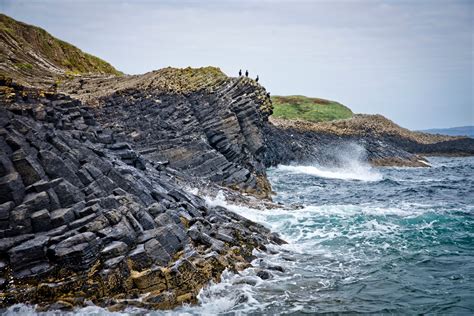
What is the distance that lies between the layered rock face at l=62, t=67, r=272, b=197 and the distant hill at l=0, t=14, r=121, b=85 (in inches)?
189

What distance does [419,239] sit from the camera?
2116 centimetres

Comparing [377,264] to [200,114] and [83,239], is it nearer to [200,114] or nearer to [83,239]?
[83,239]

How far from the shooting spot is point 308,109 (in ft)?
377

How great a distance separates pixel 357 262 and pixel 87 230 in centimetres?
1141

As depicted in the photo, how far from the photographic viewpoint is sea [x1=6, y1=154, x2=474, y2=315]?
13781 mm

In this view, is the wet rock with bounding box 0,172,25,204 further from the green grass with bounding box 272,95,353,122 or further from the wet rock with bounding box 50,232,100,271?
the green grass with bounding box 272,95,353,122

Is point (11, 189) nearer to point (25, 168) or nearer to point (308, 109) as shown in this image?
point (25, 168)

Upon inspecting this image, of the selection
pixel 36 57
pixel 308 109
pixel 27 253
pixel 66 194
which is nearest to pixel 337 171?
pixel 36 57

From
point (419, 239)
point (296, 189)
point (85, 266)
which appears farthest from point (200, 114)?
point (85, 266)

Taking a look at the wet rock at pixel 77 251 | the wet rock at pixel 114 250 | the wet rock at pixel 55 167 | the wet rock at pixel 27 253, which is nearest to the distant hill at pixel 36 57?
the wet rock at pixel 55 167

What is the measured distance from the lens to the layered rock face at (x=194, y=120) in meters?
31.9

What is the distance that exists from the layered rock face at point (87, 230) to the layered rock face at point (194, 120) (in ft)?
30.8

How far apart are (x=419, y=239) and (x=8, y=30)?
5031cm

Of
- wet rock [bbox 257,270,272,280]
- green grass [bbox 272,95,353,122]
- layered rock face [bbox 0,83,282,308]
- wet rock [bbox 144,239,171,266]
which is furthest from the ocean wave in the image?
green grass [bbox 272,95,353,122]
